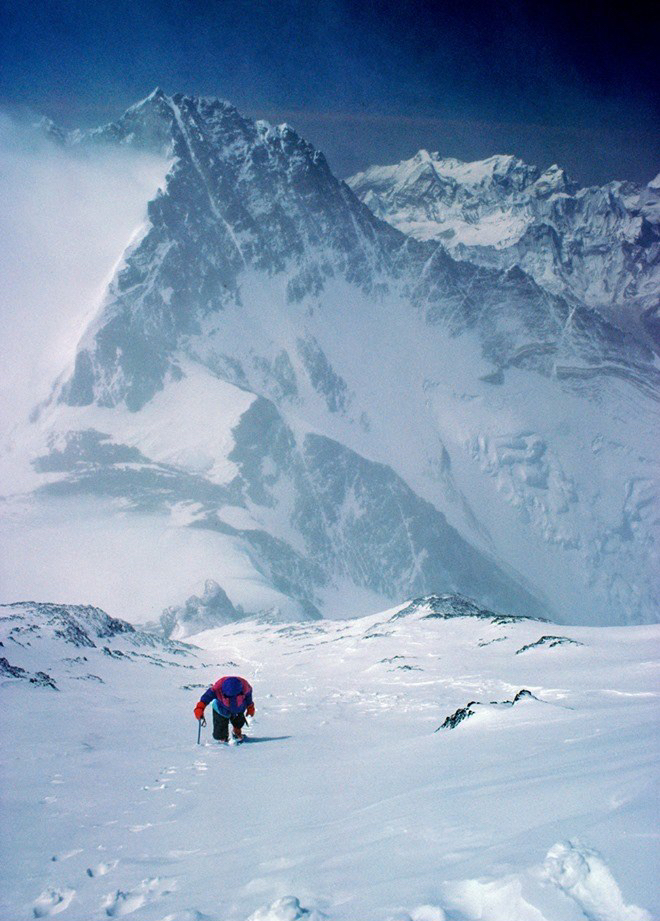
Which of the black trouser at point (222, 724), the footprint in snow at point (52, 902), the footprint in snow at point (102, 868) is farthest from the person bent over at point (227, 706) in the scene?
the footprint in snow at point (52, 902)

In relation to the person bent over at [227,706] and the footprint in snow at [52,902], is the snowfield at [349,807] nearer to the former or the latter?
the footprint in snow at [52,902]

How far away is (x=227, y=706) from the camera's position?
11477 mm

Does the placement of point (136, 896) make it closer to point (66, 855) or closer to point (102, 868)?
point (102, 868)

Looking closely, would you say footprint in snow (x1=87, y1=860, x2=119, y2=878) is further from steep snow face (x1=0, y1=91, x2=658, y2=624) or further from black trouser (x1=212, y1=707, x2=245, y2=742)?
steep snow face (x1=0, y1=91, x2=658, y2=624)

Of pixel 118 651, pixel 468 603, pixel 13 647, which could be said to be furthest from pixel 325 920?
pixel 468 603

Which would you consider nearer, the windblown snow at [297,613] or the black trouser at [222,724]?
the windblown snow at [297,613]

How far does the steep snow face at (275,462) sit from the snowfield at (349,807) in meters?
74.2

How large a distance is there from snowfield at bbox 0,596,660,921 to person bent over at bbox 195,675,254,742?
15.2 inches

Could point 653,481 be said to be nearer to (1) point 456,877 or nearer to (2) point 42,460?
(2) point 42,460

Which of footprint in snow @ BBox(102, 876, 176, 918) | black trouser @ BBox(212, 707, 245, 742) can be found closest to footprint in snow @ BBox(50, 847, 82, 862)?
footprint in snow @ BBox(102, 876, 176, 918)

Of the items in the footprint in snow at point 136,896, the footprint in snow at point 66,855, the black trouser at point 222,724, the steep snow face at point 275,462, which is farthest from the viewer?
the steep snow face at point 275,462

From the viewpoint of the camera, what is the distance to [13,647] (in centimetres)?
2073

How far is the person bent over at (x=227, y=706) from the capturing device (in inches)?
449

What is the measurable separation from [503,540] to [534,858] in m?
174
